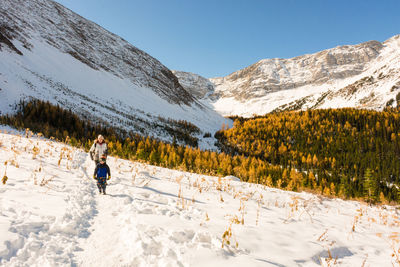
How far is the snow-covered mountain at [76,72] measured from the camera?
27469 millimetres

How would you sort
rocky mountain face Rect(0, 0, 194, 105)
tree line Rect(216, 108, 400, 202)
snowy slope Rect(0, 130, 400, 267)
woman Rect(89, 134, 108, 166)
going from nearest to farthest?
snowy slope Rect(0, 130, 400, 267) → woman Rect(89, 134, 108, 166) → tree line Rect(216, 108, 400, 202) → rocky mountain face Rect(0, 0, 194, 105)

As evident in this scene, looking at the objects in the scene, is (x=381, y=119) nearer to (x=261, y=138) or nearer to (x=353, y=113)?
(x=353, y=113)

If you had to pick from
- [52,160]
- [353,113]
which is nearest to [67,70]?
[52,160]

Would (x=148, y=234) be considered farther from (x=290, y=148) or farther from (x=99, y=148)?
(x=290, y=148)

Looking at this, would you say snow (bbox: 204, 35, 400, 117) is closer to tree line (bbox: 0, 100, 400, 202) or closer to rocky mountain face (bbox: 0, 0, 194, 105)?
tree line (bbox: 0, 100, 400, 202)

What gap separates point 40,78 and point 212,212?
36.4m

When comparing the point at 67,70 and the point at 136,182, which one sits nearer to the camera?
the point at 136,182

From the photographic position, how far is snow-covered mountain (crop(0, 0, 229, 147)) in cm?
2747

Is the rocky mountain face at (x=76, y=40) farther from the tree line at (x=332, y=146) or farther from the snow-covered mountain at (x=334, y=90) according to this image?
the snow-covered mountain at (x=334, y=90)

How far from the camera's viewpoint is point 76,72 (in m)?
41.0

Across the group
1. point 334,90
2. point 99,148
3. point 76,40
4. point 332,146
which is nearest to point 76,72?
point 76,40

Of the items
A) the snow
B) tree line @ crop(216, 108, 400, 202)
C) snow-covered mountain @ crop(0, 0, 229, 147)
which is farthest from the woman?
the snow

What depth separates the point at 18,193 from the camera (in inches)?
208

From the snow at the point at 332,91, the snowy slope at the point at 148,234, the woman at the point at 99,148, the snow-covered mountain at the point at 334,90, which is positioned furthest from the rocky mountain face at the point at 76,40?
the snow-covered mountain at the point at 334,90
